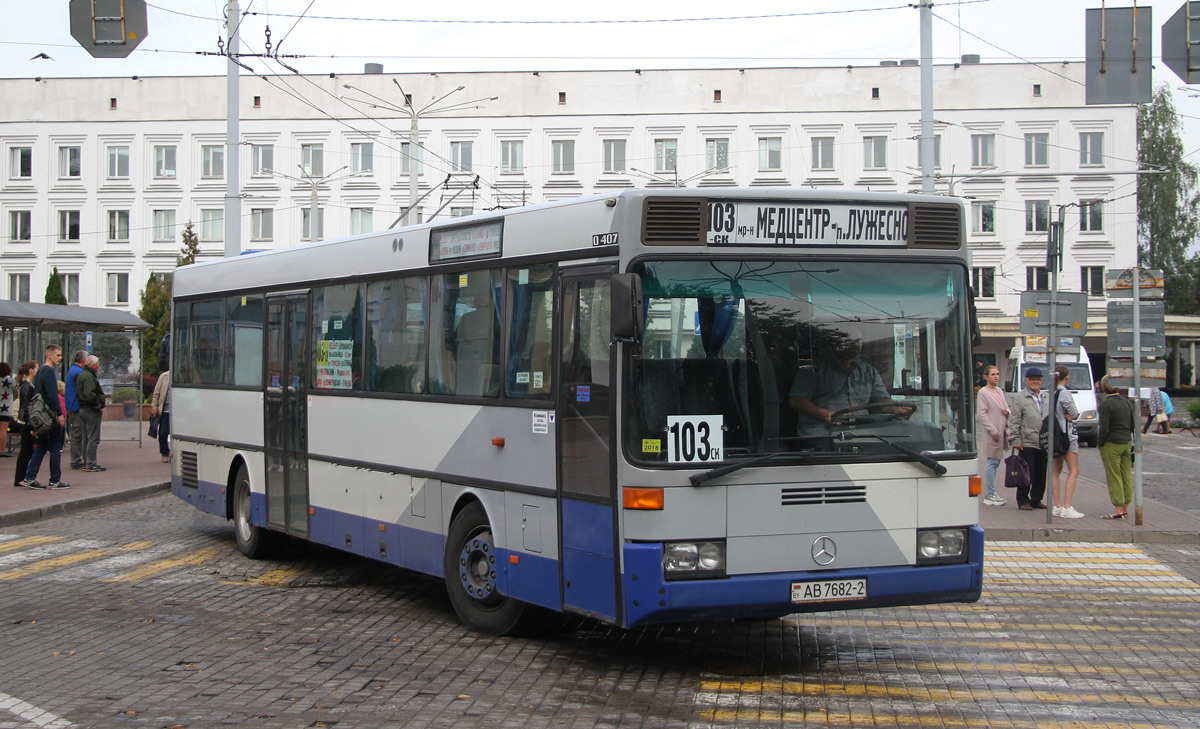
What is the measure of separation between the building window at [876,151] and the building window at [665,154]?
8.77 metres

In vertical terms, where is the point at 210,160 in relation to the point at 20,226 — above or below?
above

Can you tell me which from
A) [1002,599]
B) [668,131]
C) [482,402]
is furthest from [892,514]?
[668,131]

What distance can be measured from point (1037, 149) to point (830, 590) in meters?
55.7

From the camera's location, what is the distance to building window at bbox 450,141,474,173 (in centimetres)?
5894

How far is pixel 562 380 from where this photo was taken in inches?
292

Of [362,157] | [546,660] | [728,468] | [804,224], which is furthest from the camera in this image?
[362,157]

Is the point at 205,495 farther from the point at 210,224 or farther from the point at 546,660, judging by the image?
the point at 210,224

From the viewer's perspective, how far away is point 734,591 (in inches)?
265

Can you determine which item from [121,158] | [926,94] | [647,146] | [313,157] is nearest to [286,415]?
[926,94]

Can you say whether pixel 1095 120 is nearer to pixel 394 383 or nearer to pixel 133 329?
pixel 133 329

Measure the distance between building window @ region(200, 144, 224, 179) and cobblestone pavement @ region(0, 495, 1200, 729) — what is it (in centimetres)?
5295

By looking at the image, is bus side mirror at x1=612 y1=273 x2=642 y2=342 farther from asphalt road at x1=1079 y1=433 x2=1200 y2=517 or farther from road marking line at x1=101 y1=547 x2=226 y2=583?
asphalt road at x1=1079 y1=433 x2=1200 y2=517

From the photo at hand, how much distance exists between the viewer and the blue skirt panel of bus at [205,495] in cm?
1265

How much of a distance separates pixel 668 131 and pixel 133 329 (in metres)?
36.2
